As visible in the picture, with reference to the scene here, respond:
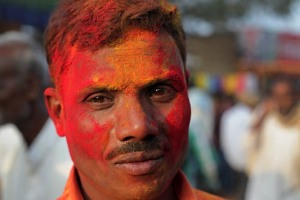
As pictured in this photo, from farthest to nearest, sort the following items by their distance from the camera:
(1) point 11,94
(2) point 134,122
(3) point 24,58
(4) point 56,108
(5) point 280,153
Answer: (5) point 280,153
(3) point 24,58
(1) point 11,94
(4) point 56,108
(2) point 134,122

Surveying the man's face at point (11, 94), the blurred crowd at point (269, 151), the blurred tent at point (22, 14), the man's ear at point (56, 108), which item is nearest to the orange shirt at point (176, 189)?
the man's ear at point (56, 108)

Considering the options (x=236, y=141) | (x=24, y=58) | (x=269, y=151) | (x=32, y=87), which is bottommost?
(x=236, y=141)

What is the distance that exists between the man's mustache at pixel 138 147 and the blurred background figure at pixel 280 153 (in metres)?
4.58

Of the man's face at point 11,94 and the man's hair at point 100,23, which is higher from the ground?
the man's hair at point 100,23

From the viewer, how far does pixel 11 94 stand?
12.3ft

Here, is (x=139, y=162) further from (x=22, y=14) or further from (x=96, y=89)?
(x=22, y=14)

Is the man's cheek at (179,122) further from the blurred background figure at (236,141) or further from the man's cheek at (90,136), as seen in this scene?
the blurred background figure at (236,141)

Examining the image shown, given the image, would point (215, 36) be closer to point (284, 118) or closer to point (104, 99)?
point (284, 118)

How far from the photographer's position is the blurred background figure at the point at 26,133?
3506 millimetres

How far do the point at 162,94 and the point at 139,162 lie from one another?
0.23 metres

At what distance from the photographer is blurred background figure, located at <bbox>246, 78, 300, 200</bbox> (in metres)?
6.19

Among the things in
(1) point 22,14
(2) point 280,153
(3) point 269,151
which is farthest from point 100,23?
(1) point 22,14

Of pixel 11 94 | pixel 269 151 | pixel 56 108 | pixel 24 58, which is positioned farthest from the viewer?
pixel 269 151

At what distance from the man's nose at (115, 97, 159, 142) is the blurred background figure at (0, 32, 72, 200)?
5.50 feet
